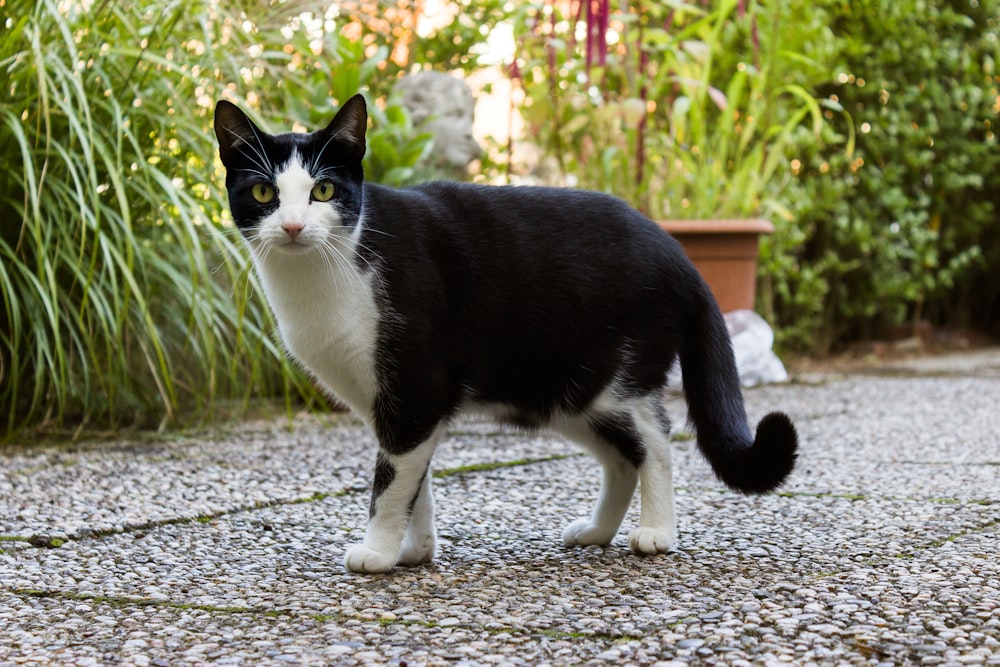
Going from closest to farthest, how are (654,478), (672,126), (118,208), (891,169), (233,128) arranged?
(233,128) < (654,478) < (118,208) < (672,126) < (891,169)

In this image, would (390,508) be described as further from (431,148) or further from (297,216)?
(431,148)

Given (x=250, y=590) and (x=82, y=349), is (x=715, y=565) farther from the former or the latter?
(x=82, y=349)

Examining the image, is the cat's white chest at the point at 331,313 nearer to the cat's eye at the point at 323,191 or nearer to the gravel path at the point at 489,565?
the cat's eye at the point at 323,191

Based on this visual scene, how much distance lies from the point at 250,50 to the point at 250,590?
7.35ft

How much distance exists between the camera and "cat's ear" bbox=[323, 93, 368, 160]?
1.87 metres

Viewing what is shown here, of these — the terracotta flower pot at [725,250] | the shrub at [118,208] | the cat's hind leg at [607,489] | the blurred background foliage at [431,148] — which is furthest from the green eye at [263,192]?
the terracotta flower pot at [725,250]

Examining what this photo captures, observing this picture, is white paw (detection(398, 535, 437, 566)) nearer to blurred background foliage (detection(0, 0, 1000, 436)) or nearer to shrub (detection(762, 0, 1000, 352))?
blurred background foliage (detection(0, 0, 1000, 436))

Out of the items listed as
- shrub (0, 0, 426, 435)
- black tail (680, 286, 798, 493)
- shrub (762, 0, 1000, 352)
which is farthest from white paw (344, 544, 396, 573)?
shrub (762, 0, 1000, 352)

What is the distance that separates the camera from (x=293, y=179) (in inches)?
71.3

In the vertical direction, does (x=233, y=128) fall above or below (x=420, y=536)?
above

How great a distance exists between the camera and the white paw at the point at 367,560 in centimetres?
182

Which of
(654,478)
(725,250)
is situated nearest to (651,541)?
(654,478)

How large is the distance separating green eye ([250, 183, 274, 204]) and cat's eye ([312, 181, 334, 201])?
0.07 m

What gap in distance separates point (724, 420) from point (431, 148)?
102 inches
